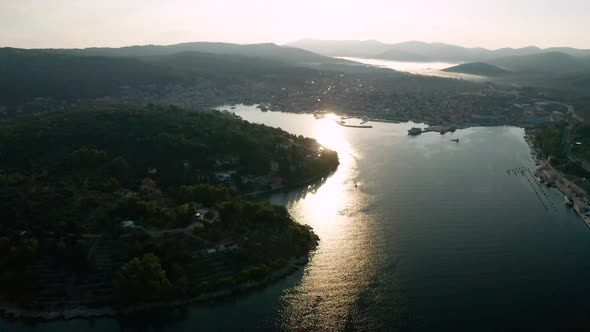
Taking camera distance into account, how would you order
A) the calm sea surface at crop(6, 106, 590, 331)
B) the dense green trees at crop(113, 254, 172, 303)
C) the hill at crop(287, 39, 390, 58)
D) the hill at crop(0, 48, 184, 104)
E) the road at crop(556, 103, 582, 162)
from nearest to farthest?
the calm sea surface at crop(6, 106, 590, 331) < the dense green trees at crop(113, 254, 172, 303) < the road at crop(556, 103, 582, 162) < the hill at crop(0, 48, 184, 104) < the hill at crop(287, 39, 390, 58)

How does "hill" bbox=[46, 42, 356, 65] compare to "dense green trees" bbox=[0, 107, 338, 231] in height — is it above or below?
above

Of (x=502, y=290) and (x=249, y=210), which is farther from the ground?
(x=249, y=210)

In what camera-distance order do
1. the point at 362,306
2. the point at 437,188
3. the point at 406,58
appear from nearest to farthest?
the point at 362,306
the point at 437,188
the point at 406,58

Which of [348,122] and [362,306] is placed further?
[348,122]

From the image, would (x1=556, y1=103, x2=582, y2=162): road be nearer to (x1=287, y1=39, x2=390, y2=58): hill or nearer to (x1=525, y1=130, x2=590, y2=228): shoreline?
(x1=525, y1=130, x2=590, y2=228): shoreline

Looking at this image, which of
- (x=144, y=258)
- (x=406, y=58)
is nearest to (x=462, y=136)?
(x=144, y=258)

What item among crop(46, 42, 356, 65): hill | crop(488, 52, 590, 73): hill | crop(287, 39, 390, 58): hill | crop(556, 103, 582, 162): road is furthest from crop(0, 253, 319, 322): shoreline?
crop(287, 39, 390, 58): hill

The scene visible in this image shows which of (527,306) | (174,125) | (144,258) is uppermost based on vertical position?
(174,125)

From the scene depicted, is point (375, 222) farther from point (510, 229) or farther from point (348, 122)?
point (348, 122)

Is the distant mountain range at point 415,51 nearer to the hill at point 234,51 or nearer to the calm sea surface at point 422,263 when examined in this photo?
the hill at point 234,51
